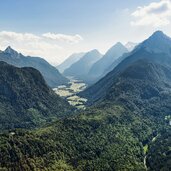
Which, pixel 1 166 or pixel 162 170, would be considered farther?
pixel 162 170

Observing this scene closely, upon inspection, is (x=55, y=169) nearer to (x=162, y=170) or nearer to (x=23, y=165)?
(x=23, y=165)

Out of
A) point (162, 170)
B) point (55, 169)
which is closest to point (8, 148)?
point (55, 169)

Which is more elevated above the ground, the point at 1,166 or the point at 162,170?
the point at 1,166

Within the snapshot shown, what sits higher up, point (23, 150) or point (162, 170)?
point (23, 150)

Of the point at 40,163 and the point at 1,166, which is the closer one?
the point at 1,166

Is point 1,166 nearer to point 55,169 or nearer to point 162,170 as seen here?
point 55,169

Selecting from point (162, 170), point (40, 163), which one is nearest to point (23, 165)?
point (40, 163)

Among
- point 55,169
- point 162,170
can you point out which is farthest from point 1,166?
point 162,170
